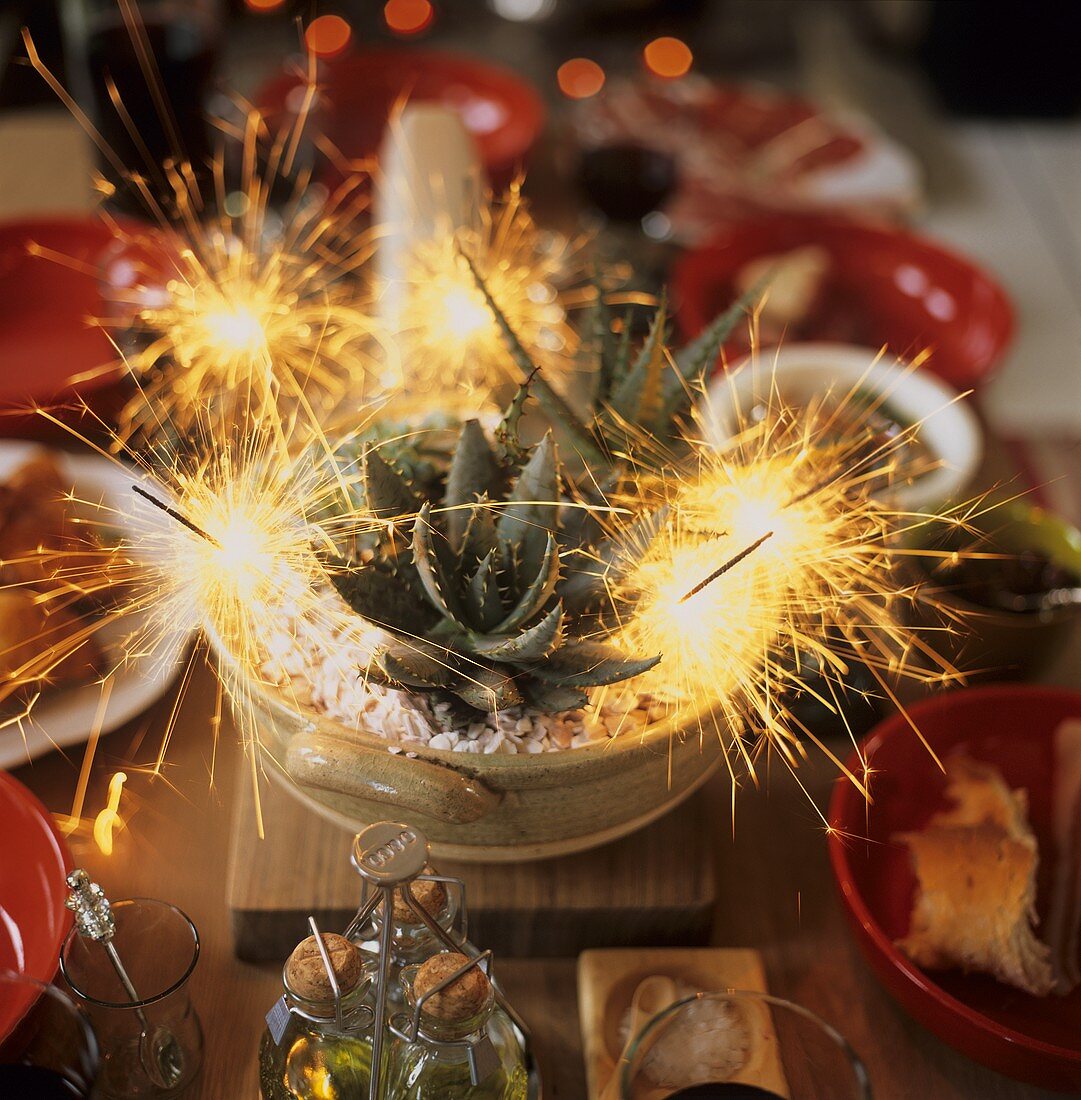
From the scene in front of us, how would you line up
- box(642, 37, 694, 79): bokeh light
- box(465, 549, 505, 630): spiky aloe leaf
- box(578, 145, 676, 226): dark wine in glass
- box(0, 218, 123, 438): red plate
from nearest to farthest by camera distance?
box(465, 549, 505, 630): spiky aloe leaf, box(0, 218, 123, 438): red plate, box(578, 145, 676, 226): dark wine in glass, box(642, 37, 694, 79): bokeh light

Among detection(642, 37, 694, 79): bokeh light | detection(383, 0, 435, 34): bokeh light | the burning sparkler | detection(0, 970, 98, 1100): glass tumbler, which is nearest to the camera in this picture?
detection(0, 970, 98, 1100): glass tumbler

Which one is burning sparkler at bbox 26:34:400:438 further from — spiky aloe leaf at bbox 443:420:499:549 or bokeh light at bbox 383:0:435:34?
bokeh light at bbox 383:0:435:34

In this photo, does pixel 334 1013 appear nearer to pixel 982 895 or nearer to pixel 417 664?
pixel 417 664

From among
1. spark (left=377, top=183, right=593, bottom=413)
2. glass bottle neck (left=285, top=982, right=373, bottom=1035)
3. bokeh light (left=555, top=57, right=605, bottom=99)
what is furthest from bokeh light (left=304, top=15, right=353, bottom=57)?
glass bottle neck (left=285, top=982, right=373, bottom=1035)

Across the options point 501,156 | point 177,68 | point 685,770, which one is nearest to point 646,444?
point 685,770

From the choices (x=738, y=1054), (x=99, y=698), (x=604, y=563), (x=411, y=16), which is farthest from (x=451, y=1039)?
(x=411, y=16)

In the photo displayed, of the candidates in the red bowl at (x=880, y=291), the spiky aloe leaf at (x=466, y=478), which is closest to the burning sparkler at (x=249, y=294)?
the spiky aloe leaf at (x=466, y=478)

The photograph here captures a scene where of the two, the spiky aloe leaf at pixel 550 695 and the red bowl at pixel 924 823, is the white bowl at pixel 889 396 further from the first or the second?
the spiky aloe leaf at pixel 550 695
